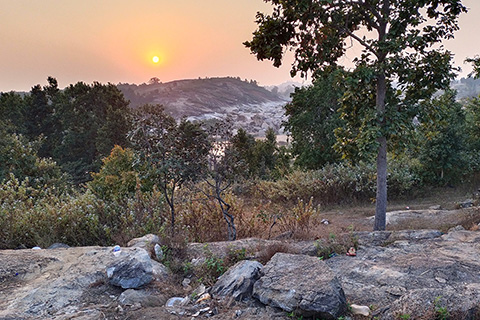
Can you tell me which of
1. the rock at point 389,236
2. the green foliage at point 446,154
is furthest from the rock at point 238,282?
the green foliage at point 446,154

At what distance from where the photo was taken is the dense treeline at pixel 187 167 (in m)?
5.97

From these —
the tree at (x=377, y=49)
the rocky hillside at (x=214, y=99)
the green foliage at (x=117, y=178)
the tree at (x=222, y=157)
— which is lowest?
the green foliage at (x=117, y=178)

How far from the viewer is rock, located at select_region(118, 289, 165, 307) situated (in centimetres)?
348

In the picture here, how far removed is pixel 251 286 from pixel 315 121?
12957mm

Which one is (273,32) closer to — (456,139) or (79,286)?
(79,286)

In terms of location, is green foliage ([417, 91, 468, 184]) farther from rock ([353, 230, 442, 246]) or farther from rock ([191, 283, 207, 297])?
rock ([191, 283, 207, 297])

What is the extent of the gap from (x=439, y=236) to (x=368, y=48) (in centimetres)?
397

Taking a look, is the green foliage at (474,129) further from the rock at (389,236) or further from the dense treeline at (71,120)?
the dense treeline at (71,120)

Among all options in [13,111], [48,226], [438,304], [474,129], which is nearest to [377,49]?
[438,304]

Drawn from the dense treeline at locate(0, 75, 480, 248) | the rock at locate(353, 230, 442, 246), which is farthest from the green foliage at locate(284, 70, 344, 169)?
the rock at locate(353, 230, 442, 246)

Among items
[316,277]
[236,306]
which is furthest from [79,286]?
[316,277]

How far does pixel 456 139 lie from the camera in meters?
13.4

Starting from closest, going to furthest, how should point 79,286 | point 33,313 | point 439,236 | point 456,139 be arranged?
point 33,313
point 79,286
point 439,236
point 456,139

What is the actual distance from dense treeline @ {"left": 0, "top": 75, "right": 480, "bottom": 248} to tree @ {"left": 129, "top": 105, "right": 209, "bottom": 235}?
0.06 ft
